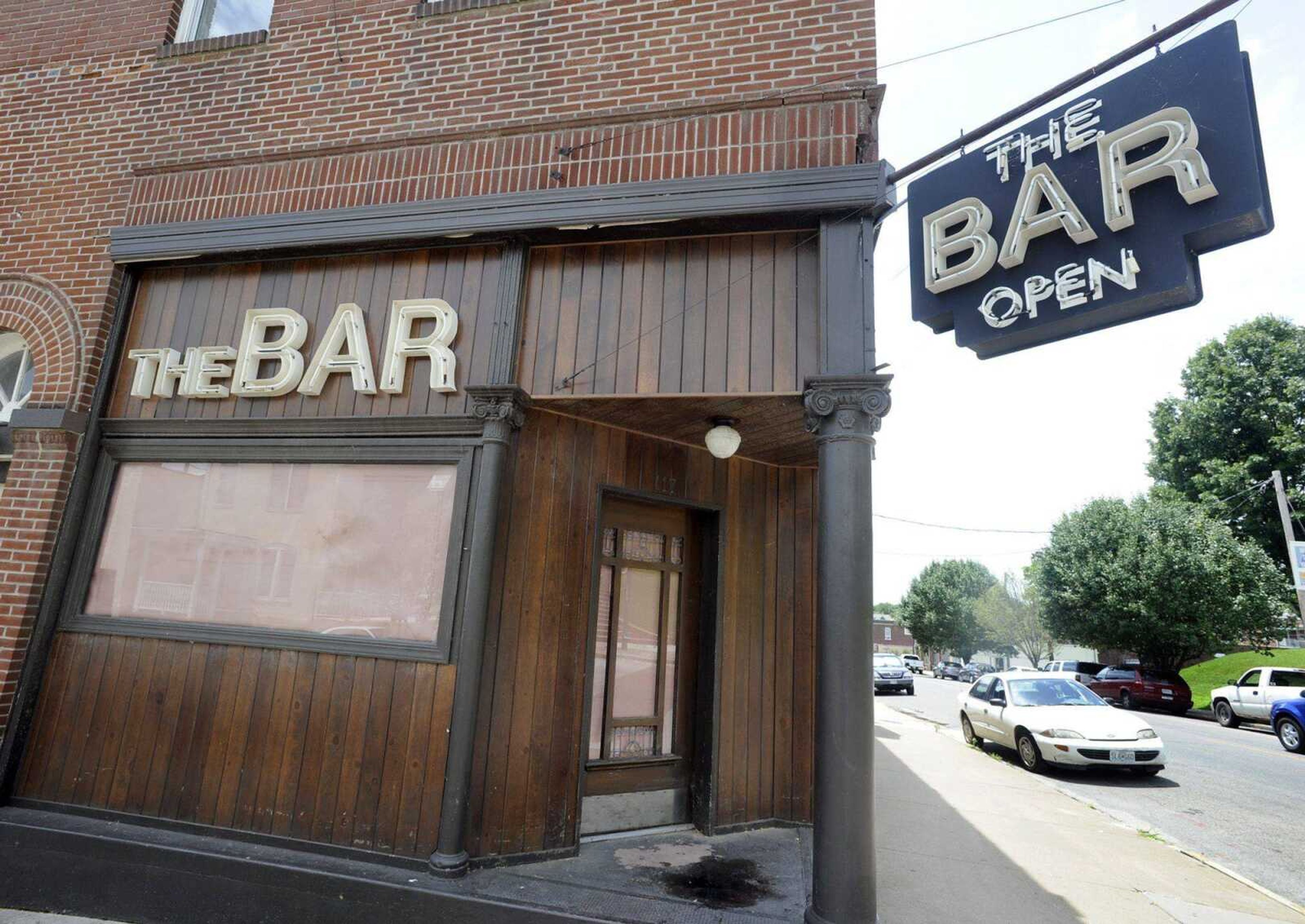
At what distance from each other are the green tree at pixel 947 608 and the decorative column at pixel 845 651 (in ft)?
206

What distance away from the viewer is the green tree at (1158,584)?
22328mm

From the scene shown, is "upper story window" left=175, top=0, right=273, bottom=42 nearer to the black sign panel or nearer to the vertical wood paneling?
the vertical wood paneling

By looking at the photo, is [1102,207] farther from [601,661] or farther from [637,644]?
[601,661]

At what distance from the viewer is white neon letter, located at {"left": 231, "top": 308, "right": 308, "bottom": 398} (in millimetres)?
5012

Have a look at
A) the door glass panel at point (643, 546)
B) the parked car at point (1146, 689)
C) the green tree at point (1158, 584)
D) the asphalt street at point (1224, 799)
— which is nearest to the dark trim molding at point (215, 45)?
the door glass panel at point (643, 546)

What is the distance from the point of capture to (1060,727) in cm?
966

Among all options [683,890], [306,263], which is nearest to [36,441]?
[306,263]

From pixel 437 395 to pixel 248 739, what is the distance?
8.49 ft

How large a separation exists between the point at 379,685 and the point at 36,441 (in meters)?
3.50

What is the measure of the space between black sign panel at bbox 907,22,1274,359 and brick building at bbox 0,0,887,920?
607 millimetres

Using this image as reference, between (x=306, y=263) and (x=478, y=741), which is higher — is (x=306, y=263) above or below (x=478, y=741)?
above

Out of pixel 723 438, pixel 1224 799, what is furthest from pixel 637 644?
pixel 1224 799

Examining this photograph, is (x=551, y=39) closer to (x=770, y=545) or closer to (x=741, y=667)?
(x=770, y=545)

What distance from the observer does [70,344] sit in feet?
17.7
